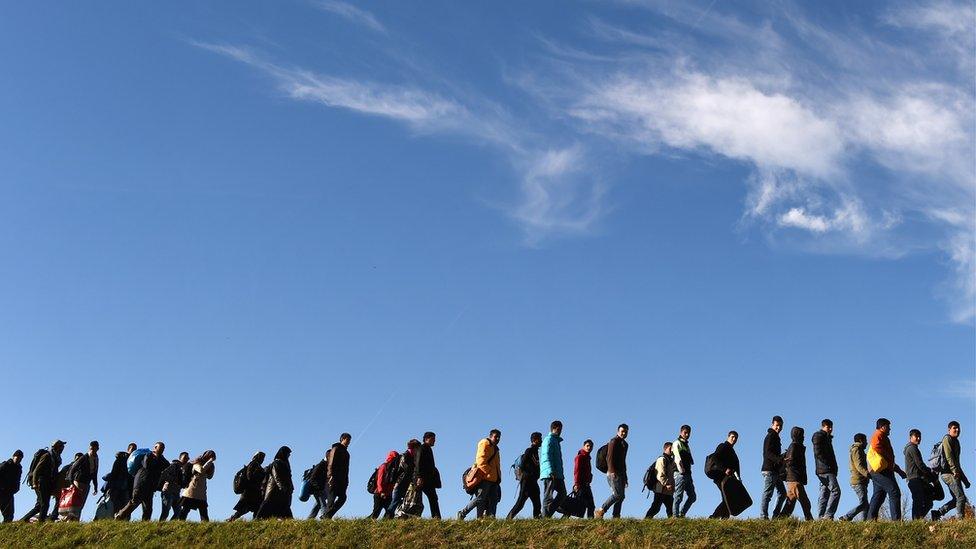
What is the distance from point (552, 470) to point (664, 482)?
2.26 metres

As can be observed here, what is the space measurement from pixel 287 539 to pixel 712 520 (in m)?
8.05

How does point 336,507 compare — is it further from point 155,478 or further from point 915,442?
point 915,442

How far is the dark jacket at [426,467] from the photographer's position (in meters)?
19.8

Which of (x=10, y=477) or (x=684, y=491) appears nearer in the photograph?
(x=684, y=491)

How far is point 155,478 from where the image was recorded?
2153 cm

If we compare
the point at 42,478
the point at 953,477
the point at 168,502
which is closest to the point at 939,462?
the point at 953,477

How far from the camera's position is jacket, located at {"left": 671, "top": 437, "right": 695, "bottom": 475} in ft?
62.8

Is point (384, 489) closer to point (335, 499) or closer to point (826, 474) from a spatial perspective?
point (335, 499)

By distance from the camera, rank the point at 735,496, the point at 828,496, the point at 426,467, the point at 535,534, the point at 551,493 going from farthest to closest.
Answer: the point at 426,467
the point at 551,493
the point at 735,496
the point at 828,496
the point at 535,534

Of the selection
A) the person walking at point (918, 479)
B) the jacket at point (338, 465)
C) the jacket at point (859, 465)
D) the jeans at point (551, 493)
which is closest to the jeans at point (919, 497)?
the person walking at point (918, 479)

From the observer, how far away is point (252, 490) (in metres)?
20.7

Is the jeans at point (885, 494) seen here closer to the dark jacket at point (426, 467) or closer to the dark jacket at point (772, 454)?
the dark jacket at point (772, 454)

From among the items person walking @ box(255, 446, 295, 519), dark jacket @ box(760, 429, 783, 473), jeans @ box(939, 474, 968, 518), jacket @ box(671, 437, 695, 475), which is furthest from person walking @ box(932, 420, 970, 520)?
person walking @ box(255, 446, 295, 519)

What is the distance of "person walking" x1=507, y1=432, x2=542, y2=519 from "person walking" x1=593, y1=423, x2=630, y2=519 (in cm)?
126
